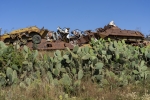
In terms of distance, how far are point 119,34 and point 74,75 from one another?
11.0m

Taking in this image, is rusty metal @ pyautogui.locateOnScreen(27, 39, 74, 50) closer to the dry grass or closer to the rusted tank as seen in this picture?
the rusted tank

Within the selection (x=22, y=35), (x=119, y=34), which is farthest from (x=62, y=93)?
(x=119, y=34)

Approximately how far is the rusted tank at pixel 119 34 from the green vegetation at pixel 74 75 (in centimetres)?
862

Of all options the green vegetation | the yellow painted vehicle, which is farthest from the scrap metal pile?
the green vegetation

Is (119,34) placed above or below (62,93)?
above

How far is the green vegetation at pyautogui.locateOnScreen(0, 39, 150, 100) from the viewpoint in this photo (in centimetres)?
662

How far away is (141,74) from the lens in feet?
28.0

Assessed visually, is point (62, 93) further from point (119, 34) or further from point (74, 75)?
point (119, 34)

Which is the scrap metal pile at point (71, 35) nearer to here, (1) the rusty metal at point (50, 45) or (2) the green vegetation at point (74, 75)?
(1) the rusty metal at point (50, 45)

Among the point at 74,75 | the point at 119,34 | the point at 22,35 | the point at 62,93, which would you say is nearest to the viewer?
the point at 62,93

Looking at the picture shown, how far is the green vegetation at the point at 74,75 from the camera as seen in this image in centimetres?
662

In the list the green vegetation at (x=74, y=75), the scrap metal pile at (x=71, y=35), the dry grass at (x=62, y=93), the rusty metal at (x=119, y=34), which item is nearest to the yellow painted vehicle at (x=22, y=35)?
the scrap metal pile at (x=71, y=35)

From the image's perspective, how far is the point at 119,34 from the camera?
59.3 ft

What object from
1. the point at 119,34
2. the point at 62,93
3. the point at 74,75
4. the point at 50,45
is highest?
the point at 119,34
